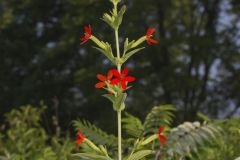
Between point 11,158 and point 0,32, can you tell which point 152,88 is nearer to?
point 0,32

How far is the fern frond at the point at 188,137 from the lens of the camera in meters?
3.40

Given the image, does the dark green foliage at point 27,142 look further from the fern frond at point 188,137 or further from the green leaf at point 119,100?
the green leaf at point 119,100

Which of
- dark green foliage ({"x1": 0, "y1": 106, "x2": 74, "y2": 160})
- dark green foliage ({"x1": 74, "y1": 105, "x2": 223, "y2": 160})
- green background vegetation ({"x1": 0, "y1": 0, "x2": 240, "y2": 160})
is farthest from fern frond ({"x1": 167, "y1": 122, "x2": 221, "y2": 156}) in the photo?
green background vegetation ({"x1": 0, "y1": 0, "x2": 240, "y2": 160})

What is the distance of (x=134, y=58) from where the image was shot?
19672mm

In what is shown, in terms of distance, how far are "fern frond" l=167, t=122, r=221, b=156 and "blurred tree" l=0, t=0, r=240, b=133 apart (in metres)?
12.2

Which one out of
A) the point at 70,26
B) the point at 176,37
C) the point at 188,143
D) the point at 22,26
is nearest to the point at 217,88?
the point at 176,37

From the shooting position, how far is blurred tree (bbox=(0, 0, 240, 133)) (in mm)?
18328

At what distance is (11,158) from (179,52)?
19.2 metres

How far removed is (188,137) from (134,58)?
1616 cm

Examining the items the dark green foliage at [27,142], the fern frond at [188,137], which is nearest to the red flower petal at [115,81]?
the fern frond at [188,137]

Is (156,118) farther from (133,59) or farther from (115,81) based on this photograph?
(133,59)

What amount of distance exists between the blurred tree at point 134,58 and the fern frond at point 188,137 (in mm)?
12178

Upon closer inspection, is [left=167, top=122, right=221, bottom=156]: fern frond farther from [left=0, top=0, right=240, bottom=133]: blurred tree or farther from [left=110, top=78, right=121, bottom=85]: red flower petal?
[left=0, top=0, right=240, bottom=133]: blurred tree

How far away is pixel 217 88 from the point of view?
69.4ft
